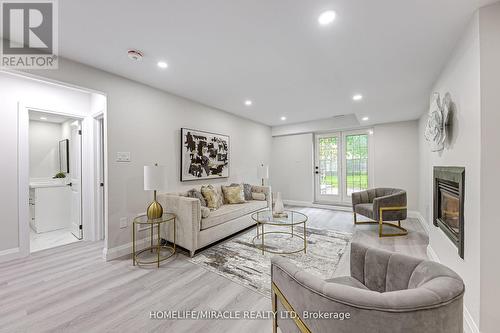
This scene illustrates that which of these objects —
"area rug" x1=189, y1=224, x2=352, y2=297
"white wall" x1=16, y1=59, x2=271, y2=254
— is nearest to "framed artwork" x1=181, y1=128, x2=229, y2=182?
"white wall" x1=16, y1=59, x2=271, y2=254

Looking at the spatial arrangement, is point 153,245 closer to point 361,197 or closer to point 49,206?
point 49,206

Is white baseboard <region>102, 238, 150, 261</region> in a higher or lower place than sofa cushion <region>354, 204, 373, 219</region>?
lower

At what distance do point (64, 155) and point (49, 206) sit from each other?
3.70 ft

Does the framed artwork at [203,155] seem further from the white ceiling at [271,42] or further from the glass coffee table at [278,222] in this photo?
the glass coffee table at [278,222]

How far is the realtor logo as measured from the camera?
1667 mm

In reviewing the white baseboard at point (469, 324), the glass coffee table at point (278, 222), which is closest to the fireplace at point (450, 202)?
the white baseboard at point (469, 324)

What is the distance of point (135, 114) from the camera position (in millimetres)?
2994

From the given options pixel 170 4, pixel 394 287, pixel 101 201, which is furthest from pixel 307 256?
pixel 101 201

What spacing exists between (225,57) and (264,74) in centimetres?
66

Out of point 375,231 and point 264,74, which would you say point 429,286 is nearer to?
point 264,74

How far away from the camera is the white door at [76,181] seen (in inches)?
134

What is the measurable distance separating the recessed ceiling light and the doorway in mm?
3807

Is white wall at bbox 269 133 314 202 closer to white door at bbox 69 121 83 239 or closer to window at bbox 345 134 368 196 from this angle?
window at bbox 345 134 368 196

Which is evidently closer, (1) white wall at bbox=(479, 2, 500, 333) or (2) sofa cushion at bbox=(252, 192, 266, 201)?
(1) white wall at bbox=(479, 2, 500, 333)
